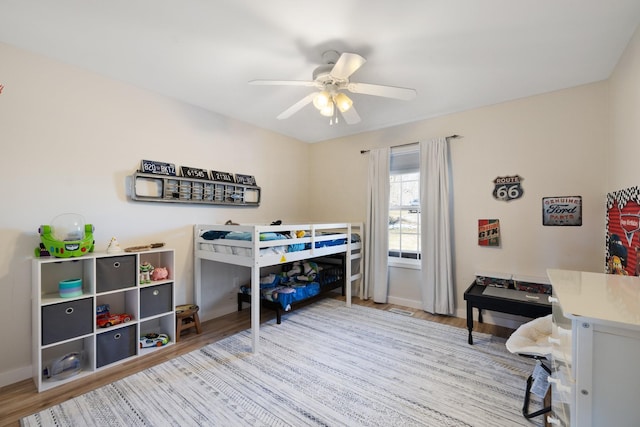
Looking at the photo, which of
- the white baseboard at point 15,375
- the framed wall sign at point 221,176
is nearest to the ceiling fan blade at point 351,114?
the framed wall sign at point 221,176

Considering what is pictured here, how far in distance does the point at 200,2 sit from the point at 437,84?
79.0 inches

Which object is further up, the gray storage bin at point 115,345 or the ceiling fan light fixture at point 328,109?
the ceiling fan light fixture at point 328,109

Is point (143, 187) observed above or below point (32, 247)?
above

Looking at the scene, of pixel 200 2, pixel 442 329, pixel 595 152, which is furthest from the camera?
pixel 442 329

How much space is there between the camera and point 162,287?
2.48 m

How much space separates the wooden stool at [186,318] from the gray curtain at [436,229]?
2602 millimetres

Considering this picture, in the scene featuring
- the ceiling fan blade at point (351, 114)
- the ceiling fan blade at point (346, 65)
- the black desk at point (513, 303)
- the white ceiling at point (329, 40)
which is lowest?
the black desk at point (513, 303)

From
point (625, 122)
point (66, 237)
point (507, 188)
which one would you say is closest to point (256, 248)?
point (66, 237)

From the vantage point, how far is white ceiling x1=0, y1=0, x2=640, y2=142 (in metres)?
1.59

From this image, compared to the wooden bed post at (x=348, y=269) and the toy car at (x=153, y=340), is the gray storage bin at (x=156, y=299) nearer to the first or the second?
the toy car at (x=153, y=340)

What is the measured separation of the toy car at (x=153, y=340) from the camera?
2420 millimetres

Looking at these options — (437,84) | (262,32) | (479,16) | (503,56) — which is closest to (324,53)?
(262,32)

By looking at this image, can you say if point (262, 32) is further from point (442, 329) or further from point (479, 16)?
point (442, 329)

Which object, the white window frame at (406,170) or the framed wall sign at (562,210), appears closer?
the framed wall sign at (562,210)
